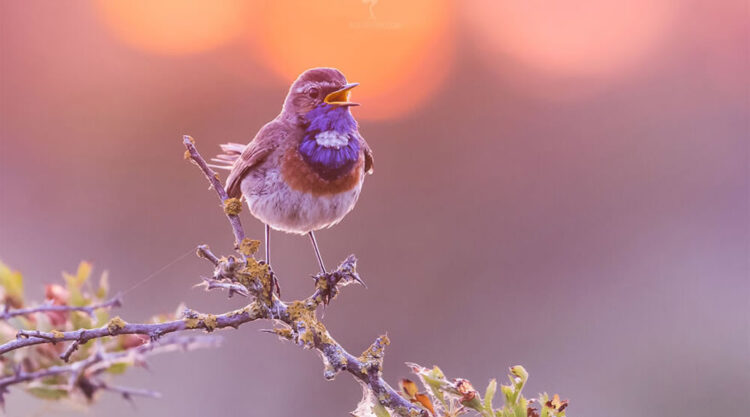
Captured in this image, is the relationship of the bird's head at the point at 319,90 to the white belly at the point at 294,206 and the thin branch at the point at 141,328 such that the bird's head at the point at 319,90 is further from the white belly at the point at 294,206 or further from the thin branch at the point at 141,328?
the thin branch at the point at 141,328

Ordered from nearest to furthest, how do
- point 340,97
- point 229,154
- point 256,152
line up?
point 340,97, point 256,152, point 229,154

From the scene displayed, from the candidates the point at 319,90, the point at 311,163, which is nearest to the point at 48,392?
the point at 311,163

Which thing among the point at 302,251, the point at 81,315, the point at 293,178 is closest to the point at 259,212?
the point at 293,178

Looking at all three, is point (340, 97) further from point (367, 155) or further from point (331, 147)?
A: point (367, 155)

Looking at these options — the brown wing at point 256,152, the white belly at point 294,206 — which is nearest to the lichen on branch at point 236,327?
the white belly at point 294,206

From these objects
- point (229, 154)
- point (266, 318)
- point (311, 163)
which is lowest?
point (266, 318)

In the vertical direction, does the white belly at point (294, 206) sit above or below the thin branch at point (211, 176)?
above
